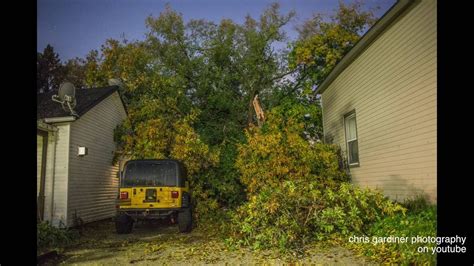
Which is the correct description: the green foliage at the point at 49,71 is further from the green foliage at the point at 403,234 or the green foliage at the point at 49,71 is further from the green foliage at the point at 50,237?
the green foliage at the point at 403,234

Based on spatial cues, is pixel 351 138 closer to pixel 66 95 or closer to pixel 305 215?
pixel 305 215

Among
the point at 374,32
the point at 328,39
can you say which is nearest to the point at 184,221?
the point at 374,32

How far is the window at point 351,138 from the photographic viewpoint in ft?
35.7

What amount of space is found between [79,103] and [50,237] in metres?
5.86

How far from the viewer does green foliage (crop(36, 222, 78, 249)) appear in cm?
864

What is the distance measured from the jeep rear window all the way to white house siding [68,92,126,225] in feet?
7.21

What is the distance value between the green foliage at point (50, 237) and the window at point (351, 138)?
7.95 metres

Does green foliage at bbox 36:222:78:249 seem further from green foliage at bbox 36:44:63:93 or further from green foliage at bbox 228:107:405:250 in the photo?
green foliage at bbox 36:44:63:93

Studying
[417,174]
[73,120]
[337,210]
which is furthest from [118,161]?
[417,174]

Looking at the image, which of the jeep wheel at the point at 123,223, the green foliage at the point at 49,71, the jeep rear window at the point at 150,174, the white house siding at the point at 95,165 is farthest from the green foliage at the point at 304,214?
the green foliage at the point at 49,71

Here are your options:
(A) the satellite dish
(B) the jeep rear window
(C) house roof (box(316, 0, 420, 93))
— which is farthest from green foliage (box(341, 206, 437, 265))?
(A) the satellite dish

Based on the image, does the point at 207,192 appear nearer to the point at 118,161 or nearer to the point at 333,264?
the point at 118,161
